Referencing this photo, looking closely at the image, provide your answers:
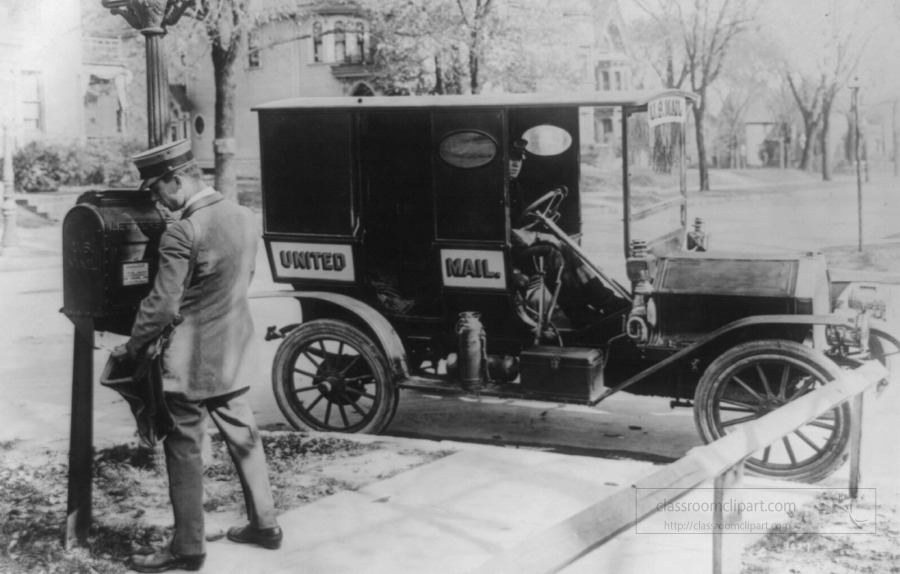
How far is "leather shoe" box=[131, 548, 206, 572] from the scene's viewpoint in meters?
3.18

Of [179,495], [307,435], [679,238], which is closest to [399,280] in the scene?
[307,435]

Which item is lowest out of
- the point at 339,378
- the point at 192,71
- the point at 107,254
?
the point at 339,378

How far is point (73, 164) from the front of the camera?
4.27 metres

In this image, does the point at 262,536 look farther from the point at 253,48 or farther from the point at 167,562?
the point at 253,48

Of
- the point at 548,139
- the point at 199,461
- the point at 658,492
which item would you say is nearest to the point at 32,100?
the point at 199,461

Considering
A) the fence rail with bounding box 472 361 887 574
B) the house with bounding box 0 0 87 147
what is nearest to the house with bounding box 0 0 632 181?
the house with bounding box 0 0 87 147

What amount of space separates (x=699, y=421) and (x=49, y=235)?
3043 millimetres

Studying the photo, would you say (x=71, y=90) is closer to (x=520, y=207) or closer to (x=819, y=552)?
(x=520, y=207)

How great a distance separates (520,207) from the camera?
5.31 m

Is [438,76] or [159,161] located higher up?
[438,76]

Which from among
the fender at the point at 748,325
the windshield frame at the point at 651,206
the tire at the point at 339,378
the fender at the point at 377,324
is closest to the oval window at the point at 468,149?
the windshield frame at the point at 651,206

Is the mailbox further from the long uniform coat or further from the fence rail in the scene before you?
the fence rail

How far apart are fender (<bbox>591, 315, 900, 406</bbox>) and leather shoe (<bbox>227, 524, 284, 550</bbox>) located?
6.74 feet

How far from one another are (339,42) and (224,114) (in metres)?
0.99
